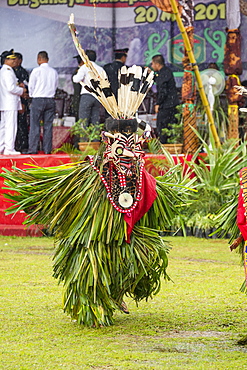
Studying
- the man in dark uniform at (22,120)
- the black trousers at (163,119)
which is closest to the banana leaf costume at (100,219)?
the black trousers at (163,119)

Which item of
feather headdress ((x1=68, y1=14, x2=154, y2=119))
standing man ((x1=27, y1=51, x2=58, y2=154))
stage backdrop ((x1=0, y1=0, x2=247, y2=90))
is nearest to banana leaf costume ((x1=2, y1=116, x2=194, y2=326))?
feather headdress ((x1=68, y1=14, x2=154, y2=119))

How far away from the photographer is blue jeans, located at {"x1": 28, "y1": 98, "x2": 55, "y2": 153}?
1154 cm

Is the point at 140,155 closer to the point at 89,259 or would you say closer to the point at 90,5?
the point at 89,259

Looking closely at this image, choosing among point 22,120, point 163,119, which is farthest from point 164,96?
point 22,120

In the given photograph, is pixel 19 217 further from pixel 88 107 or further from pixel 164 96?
pixel 164 96

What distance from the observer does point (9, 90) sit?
11.5 meters

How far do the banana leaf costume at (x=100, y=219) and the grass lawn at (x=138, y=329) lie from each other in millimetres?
257

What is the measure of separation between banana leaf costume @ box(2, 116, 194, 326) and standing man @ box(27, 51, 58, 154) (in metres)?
6.75

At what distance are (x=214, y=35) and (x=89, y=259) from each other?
946 cm

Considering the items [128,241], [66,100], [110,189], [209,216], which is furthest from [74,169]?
[66,100]

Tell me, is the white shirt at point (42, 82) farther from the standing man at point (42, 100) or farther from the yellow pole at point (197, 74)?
the yellow pole at point (197, 74)

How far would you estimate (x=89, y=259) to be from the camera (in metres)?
4.52

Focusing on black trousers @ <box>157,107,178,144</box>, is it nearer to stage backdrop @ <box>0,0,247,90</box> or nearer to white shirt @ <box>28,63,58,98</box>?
stage backdrop @ <box>0,0,247,90</box>

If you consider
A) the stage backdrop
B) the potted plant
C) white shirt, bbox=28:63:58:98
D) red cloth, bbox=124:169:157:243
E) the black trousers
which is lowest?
red cloth, bbox=124:169:157:243
